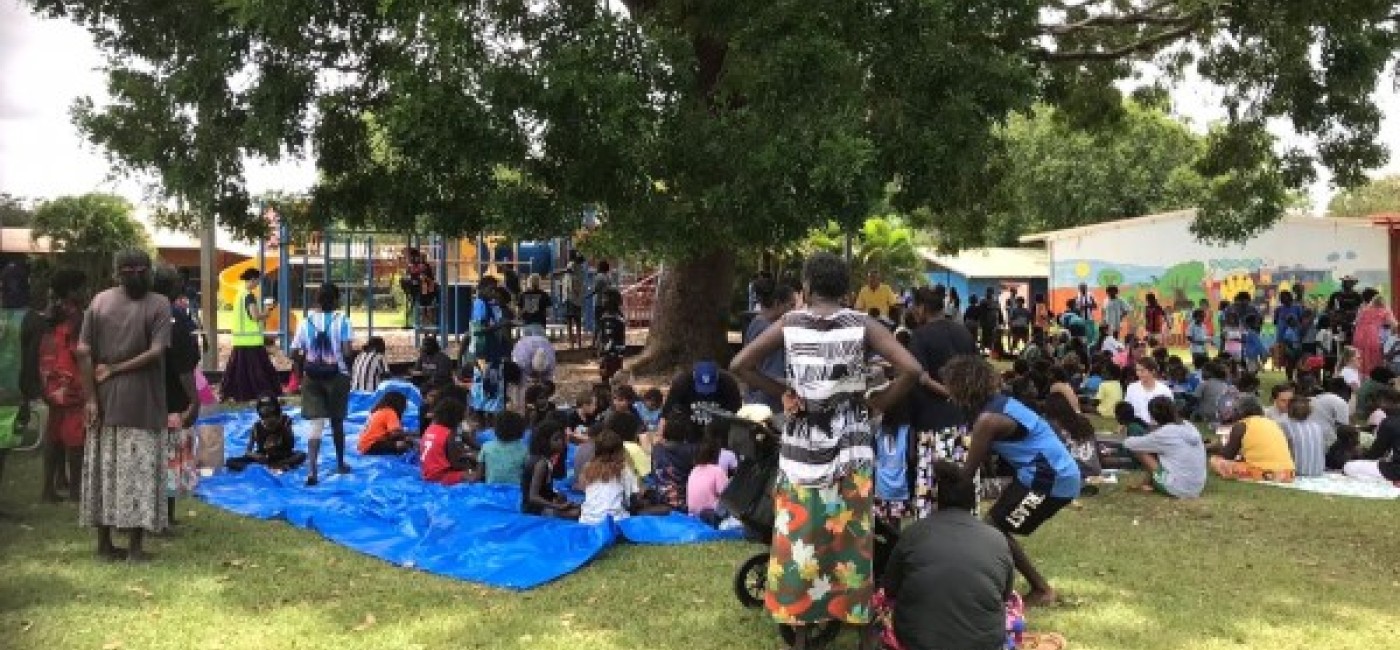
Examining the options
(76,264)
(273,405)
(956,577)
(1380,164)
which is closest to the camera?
(956,577)

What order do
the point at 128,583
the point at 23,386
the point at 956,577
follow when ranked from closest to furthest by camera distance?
the point at 956,577 < the point at 128,583 < the point at 23,386

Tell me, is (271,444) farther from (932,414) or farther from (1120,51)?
(1120,51)

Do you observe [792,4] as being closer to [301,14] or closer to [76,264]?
[301,14]

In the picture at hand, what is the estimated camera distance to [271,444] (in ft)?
33.4

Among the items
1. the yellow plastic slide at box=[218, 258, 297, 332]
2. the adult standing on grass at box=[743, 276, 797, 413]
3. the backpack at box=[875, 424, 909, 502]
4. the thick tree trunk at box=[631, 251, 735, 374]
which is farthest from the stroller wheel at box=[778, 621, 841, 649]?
the yellow plastic slide at box=[218, 258, 297, 332]

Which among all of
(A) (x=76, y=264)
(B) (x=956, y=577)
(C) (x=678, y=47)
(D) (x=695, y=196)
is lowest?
(B) (x=956, y=577)

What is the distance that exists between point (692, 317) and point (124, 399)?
35.2 ft

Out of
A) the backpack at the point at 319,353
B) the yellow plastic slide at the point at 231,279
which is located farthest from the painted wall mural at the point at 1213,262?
the backpack at the point at 319,353

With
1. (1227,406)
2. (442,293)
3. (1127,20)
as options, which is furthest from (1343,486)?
(442,293)

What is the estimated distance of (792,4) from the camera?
1050 cm

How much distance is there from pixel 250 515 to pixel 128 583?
1.97 meters

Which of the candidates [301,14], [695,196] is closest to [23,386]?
[301,14]

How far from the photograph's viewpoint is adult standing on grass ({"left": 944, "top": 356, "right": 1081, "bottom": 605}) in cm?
577

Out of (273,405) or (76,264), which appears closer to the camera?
(76,264)
